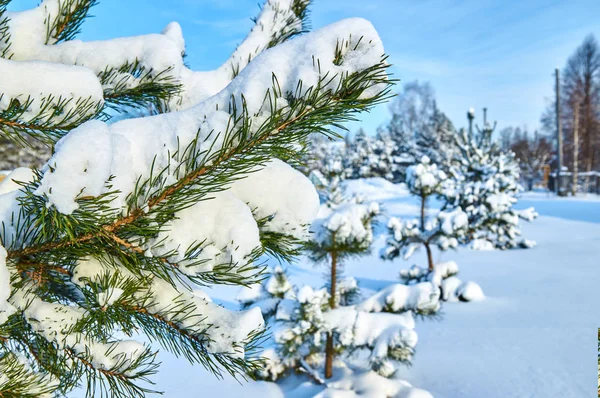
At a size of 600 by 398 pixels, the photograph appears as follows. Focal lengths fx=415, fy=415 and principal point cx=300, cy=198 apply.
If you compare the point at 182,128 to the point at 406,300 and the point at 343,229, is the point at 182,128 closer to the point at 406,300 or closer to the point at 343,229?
the point at 343,229

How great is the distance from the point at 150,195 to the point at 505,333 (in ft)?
19.4

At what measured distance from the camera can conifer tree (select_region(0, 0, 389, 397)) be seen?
800 mm

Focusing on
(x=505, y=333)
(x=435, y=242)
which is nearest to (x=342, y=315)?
(x=505, y=333)

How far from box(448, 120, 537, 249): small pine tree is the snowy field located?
2.12 feet

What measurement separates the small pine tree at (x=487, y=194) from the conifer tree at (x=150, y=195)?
10170 mm

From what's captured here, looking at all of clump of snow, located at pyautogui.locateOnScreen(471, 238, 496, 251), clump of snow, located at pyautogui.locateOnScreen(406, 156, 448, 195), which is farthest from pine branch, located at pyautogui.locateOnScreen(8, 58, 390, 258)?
clump of snow, located at pyautogui.locateOnScreen(471, 238, 496, 251)

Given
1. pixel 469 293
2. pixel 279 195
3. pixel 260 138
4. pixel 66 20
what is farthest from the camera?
pixel 469 293

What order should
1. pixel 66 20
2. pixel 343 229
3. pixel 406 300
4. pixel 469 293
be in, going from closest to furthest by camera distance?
1. pixel 66 20
2. pixel 343 229
3. pixel 406 300
4. pixel 469 293

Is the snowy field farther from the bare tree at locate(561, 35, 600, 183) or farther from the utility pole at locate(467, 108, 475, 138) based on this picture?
the bare tree at locate(561, 35, 600, 183)

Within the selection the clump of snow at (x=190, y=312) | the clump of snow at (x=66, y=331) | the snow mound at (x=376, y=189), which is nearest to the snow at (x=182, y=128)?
the clump of snow at (x=190, y=312)

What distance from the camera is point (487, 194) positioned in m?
10.7

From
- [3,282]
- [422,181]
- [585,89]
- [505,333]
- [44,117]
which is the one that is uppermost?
[585,89]

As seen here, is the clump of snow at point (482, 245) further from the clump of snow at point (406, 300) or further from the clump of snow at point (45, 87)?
the clump of snow at point (45, 87)

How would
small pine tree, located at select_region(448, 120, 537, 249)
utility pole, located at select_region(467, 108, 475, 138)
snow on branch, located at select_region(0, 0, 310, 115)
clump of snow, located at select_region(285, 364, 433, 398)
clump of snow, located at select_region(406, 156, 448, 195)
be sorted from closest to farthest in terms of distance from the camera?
snow on branch, located at select_region(0, 0, 310, 115) < clump of snow, located at select_region(285, 364, 433, 398) < clump of snow, located at select_region(406, 156, 448, 195) < small pine tree, located at select_region(448, 120, 537, 249) < utility pole, located at select_region(467, 108, 475, 138)
